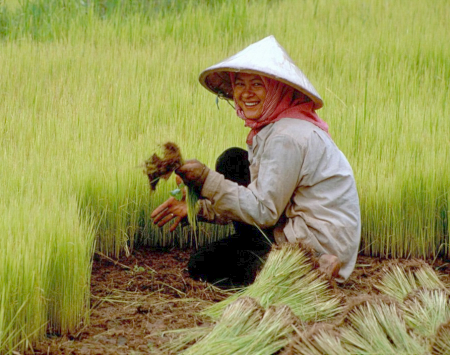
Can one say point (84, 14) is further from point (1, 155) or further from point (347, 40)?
point (1, 155)

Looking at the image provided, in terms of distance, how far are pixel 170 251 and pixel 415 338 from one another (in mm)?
1782

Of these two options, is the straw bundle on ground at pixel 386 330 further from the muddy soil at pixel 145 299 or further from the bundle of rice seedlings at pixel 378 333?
the muddy soil at pixel 145 299

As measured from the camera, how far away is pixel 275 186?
3.00 m

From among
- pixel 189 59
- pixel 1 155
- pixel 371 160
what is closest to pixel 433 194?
pixel 371 160

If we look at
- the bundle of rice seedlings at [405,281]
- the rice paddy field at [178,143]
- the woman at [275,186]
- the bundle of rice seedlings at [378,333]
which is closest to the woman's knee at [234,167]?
the woman at [275,186]

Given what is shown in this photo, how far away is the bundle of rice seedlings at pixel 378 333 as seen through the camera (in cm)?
225

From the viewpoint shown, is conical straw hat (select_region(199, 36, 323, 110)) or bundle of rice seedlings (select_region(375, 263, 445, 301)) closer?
bundle of rice seedlings (select_region(375, 263, 445, 301))

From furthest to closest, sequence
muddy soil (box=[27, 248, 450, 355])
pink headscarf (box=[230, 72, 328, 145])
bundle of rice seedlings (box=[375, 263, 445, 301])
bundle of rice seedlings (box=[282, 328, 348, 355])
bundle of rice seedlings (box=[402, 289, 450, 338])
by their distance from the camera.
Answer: pink headscarf (box=[230, 72, 328, 145]) → bundle of rice seedlings (box=[375, 263, 445, 301]) → muddy soil (box=[27, 248, 450, 355]) → bundle of rice seedlings (box=[402, 289, 450, 338]) → bundle of rice seedlings (box=[282, 328, 348, 355])

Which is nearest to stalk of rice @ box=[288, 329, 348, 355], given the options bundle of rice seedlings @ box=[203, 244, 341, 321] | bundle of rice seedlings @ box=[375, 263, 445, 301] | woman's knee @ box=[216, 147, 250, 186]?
bundle of rice seedlings @ box=[203, 244, 341, 321]

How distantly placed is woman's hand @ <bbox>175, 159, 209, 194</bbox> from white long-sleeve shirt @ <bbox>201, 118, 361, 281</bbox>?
30 millimetres

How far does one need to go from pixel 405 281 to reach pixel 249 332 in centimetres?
82

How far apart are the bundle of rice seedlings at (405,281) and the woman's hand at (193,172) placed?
32.9 inches

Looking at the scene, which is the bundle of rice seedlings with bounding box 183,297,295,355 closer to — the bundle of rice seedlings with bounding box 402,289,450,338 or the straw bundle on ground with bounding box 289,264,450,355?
the straw bundle on ground with bounding box 289,264,450,355

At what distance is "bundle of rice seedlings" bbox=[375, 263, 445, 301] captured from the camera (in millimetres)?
2920
